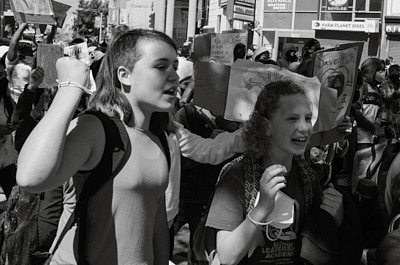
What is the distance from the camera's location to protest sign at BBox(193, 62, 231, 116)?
13.4ft

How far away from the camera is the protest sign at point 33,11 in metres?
7.36

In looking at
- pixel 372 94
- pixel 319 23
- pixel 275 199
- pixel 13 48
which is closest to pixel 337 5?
pixel 319 23

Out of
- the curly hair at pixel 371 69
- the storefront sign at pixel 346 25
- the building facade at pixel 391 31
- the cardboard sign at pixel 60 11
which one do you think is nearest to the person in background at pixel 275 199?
the curly hair at pixel 371 69

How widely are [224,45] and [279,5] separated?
32.1 meters

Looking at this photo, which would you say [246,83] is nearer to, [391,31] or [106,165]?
[106,165]

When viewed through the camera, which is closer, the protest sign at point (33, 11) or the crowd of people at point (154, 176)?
the crowd of people at point (154, 176)

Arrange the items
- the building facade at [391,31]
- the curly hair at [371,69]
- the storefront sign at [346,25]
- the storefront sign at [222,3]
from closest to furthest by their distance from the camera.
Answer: the curly hair at [371,69]
the building facade at [391,31]
the storefront sign at [346,25]
the storefront sign at [222,3]

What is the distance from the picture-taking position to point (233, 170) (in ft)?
8.39

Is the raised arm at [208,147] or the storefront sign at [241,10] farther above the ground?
the storefront sign at [241,10]

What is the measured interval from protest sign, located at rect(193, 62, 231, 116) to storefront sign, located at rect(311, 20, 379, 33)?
92.9 feet

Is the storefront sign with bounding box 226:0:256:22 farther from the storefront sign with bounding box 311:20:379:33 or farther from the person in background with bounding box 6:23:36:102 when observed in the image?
the storefront sign with bounding box 311:20:379:33

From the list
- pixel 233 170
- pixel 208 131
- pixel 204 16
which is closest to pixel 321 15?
pixel 204 16

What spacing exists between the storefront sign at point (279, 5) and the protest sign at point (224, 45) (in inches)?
1245

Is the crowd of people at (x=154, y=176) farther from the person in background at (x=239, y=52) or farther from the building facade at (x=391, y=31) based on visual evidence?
the building facade at (x=391, y=31)
